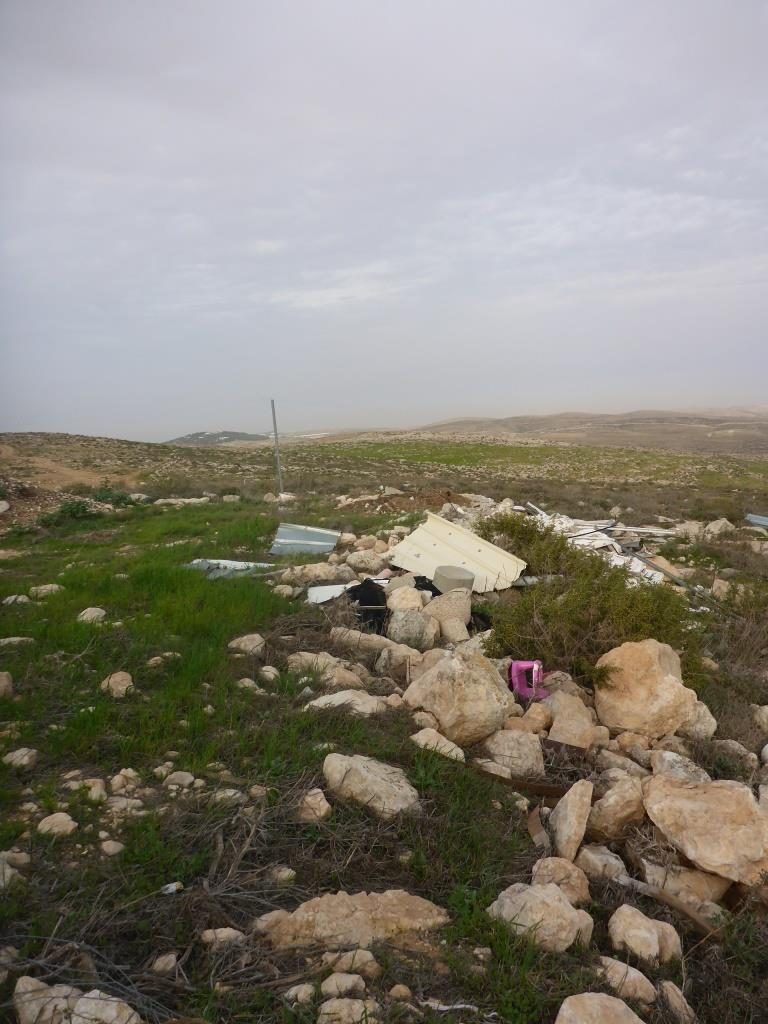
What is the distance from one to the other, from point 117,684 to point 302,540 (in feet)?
17.1

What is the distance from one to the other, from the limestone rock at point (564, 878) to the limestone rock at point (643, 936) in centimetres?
16

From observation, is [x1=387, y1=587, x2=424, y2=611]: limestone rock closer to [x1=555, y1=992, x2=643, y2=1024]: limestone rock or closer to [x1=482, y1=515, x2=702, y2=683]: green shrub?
[x1=482, y1=515, x2=702, y2=683]: green shrub

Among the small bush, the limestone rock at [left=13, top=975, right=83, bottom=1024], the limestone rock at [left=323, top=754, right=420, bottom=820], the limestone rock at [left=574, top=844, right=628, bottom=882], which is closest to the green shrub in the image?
the limestone rock at [left=574, top=844, right=628, bottom=882]

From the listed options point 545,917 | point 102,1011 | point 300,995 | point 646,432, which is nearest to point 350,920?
point 300,995

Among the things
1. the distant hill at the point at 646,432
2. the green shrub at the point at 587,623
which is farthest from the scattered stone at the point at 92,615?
the distant hill at the point at 646,432

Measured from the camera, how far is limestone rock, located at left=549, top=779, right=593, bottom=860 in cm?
269

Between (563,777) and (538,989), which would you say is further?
(563,777)

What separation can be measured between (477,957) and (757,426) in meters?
100

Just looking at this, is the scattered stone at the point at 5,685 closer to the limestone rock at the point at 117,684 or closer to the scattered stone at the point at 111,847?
the limestone rock at the point at 117,684

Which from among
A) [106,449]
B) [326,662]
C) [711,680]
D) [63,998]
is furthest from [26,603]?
[106,449]

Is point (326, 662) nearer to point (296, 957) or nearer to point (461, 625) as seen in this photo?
point (461, 625)

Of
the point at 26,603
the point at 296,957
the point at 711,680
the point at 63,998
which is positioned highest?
the point at 26,603

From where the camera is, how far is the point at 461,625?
531cm

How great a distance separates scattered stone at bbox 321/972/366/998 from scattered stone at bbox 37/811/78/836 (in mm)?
1322
